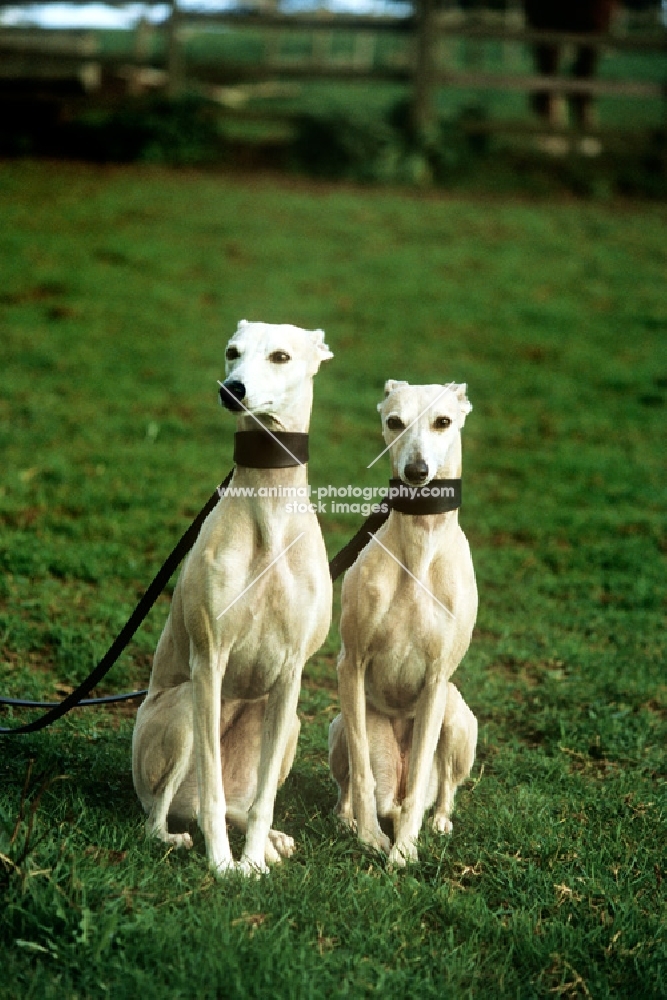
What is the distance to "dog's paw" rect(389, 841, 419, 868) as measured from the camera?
12.6 feet

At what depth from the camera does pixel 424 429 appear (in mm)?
3652

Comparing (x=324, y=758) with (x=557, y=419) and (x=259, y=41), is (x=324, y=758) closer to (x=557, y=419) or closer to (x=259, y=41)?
(x=557, y=419)

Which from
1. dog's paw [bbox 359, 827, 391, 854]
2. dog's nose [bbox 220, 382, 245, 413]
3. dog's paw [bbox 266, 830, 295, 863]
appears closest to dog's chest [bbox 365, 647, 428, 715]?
dog's paw [bbox 359, 827, 391, 854]

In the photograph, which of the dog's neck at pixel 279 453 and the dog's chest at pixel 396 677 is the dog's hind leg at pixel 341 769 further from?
the dog's neck at pixel 279 453

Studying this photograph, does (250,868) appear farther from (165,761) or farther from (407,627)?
(407,627)

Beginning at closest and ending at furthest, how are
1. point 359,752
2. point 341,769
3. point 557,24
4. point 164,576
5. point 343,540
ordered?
point 359,752, point 164,576, point 341,769, point 343,540, point 557,24

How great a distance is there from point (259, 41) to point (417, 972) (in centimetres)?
2819

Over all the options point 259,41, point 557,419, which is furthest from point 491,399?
point 259,41

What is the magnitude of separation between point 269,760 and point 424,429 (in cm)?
123

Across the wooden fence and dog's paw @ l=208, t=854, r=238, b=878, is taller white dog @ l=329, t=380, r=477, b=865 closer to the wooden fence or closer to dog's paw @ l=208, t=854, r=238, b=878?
dog's paw @ l=208, t=854, r=238, b=878

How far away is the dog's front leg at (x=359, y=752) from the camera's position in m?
3.86

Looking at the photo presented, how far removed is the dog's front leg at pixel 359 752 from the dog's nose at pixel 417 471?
2.40 ft

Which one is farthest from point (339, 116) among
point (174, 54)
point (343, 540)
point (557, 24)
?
point (343, 540)

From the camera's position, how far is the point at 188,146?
1609 cm
